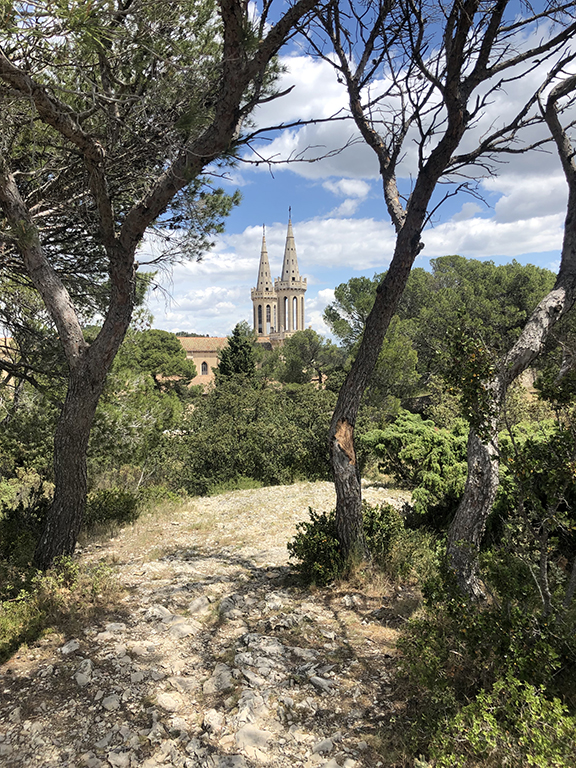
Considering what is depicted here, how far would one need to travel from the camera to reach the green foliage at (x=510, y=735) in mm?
1994

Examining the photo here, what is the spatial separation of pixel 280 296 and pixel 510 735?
82.2 metres

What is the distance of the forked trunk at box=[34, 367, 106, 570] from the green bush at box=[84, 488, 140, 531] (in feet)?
8.61

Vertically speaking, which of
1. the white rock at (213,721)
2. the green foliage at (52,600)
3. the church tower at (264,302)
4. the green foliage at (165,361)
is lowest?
the white rock at (213,721)

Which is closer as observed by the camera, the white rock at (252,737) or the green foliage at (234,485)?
the white rock at (252,737)

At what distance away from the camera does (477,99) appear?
14.5 feet

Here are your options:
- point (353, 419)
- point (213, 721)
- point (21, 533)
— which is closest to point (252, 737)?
point (213, 721)

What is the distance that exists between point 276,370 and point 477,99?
30.2 meters

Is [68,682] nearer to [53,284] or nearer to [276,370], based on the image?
[53,284]

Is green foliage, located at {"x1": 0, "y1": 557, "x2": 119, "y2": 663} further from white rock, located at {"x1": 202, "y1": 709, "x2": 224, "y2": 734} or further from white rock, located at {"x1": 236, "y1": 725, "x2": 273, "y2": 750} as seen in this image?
white rock, located at {"x1": 236, "y1": 725, "x2": 273, "y2": 750}

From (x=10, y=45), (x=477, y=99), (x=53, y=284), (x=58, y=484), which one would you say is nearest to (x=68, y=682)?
(x=58, y=484)

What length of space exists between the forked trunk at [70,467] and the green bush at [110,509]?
8.61 ft

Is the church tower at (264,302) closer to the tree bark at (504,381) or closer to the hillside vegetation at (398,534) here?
the hillside vegetation at (398,534)

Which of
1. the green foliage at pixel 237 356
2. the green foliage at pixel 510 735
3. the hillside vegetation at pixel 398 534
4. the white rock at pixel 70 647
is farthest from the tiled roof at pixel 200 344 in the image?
the green foliage at pixel 510 735

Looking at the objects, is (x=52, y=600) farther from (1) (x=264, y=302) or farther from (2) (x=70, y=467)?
(1) (x=264, y=302)
